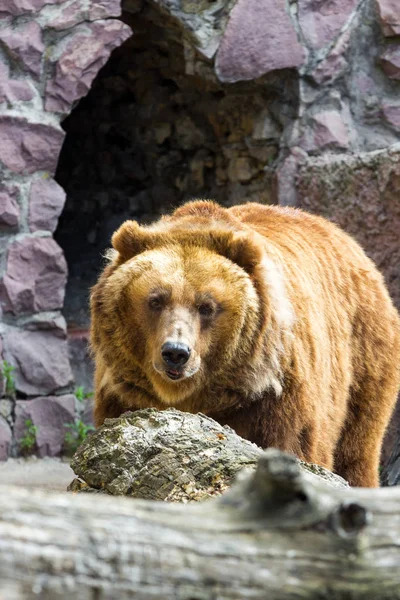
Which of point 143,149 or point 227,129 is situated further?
point 143,149

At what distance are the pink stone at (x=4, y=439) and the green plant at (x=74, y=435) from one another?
0.37m

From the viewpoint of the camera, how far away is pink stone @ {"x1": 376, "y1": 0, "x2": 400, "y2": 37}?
231 inches

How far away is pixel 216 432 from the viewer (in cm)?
281

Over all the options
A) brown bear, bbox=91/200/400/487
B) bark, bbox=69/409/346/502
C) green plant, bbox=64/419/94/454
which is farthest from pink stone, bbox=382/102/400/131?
bark, bbox=69/409/346/502

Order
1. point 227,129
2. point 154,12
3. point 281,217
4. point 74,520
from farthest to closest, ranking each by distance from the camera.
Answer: point 227,129 → point 154,12 → point 281,217 → point 74,520

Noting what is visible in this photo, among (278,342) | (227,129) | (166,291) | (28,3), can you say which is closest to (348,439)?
(278,342)

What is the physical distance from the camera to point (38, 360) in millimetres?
5613

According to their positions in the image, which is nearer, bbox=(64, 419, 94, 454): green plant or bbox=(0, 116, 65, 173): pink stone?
bbox=(0, 116, 65, 173): pink stone

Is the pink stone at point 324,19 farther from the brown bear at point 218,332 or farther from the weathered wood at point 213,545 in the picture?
the weathered wood at point 213,545

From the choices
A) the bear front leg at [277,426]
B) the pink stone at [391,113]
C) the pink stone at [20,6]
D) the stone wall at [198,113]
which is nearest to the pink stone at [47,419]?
the stone wall at [198,113]

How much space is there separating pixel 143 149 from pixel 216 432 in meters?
4.52

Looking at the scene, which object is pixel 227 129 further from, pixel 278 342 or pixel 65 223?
pixel 278 342

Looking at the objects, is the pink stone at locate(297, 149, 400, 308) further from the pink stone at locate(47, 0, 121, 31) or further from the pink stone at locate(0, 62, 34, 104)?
the pink stone at locate(0, 62, 34, 104)

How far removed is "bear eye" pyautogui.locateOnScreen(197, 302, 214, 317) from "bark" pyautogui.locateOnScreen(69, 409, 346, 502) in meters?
0.75
